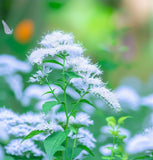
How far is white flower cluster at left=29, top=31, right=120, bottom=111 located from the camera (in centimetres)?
91

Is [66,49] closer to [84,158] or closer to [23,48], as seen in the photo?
[84,158]

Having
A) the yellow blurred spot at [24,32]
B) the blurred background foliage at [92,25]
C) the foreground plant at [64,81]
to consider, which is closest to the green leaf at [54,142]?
the foreground plant at [64,81]

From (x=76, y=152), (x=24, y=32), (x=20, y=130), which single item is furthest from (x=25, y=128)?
(x=24, y=32)

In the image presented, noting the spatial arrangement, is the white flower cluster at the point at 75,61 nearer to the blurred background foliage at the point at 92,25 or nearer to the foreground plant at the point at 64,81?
the foreground plant at the point at 64,81

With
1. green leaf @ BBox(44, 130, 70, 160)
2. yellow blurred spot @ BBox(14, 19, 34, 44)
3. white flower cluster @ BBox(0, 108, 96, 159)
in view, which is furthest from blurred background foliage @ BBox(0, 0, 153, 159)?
green leaf @ BBox(44, 130, 70, 160)

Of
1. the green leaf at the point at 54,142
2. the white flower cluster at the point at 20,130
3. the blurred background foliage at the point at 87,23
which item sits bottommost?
the green leaf at the point at 54,142

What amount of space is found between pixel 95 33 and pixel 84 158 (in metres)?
3.95

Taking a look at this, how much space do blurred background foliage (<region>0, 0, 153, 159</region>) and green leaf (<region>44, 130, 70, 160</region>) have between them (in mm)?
1377

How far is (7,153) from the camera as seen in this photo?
3.67 feet

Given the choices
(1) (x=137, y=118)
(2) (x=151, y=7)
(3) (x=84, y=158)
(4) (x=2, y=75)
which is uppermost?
(2) (x=151, y=7)

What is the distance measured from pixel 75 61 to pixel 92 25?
4.22 metres

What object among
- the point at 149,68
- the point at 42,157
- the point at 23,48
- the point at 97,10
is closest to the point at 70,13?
the point at 97,10

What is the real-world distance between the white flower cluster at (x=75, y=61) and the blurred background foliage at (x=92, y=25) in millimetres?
1295

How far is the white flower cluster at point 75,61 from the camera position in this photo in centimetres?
91
